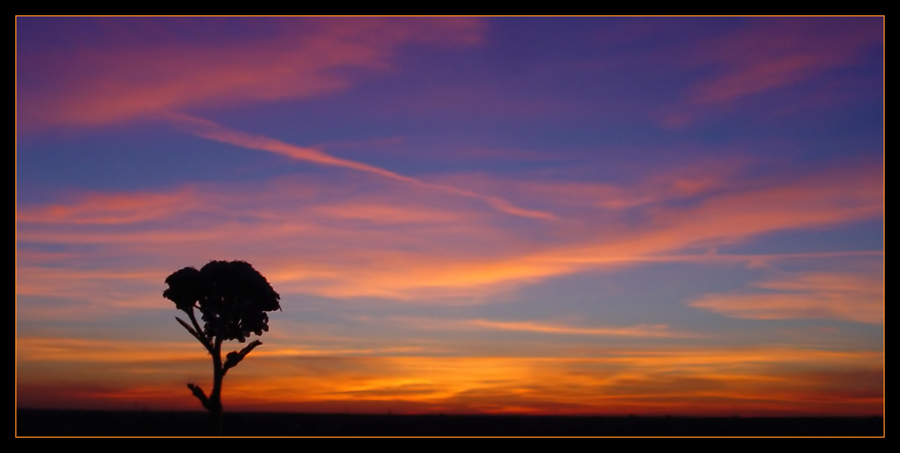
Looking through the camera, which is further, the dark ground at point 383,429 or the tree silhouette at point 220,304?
the dark ground at point 383,429

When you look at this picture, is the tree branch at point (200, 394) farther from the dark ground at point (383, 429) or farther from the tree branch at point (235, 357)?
the dark ground at point (383, 429)

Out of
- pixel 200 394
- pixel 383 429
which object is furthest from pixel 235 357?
pixel 383 429

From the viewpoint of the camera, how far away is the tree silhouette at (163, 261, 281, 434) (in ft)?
158

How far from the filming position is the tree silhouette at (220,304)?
158 feet

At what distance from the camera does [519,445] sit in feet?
124

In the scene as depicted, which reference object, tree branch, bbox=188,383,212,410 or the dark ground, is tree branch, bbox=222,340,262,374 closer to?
tree branch, bbox=188,383,212,410

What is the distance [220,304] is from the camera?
49.5m

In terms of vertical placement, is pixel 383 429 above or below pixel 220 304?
below

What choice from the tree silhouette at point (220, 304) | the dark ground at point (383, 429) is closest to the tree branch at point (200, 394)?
the tree silhouette at point (220, 304)

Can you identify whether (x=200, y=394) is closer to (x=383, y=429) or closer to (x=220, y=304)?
(x=220, y=304)

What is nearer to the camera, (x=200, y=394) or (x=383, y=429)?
(x=200, y=394)

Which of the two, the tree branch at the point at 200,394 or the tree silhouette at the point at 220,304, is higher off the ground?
the tree silhouette at the point at 220,304
